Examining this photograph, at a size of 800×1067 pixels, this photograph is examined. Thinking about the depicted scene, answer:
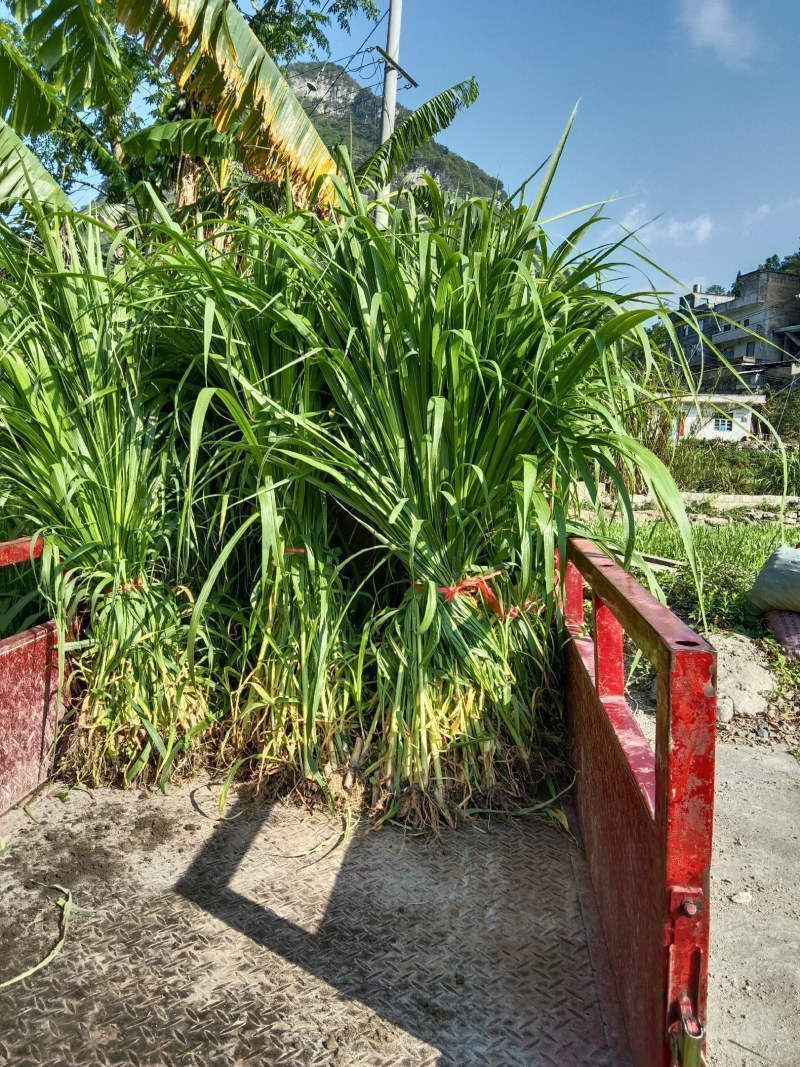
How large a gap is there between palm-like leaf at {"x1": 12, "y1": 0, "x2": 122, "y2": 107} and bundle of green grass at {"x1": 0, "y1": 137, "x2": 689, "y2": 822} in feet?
17.8

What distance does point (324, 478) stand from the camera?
2027 mm

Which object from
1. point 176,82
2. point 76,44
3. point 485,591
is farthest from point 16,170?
point 485,591

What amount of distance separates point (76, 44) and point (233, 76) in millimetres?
1417

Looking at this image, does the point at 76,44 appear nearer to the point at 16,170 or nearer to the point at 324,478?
the point at 16,170

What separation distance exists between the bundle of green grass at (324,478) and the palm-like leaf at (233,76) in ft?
14.3

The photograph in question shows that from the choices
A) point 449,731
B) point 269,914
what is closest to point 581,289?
point 449,731

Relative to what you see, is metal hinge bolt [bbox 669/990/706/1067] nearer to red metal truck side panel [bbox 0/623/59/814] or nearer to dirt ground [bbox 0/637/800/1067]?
dirt ground [bbox 0/637/800/1067]

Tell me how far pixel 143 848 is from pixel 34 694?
55 centimetres

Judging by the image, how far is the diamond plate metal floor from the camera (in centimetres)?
127

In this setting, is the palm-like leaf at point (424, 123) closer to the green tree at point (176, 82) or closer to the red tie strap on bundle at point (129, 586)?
the green tree at point (176, 82)

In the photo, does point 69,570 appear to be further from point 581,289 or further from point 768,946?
point 768,946

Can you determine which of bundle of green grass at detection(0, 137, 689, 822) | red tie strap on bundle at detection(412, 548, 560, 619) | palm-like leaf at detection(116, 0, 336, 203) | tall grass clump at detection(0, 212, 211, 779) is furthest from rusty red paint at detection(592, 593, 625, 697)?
palm-like leaf at detection(116, 0, 336, 203)

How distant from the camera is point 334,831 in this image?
6.22ft

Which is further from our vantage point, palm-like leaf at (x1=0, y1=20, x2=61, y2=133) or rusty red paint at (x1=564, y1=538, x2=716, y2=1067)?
palm-like leaf at (x1=0, y1=20, x2=61, y2=133)
